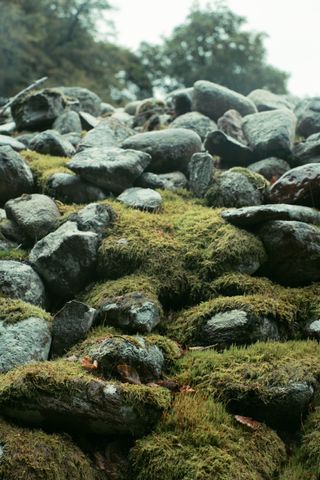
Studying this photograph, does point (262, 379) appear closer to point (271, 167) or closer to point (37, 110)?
point (271, 167)

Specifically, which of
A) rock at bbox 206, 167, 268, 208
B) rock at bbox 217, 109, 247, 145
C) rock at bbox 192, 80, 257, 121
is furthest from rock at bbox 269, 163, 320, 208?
rock at bbox 192, 80, 257, 121

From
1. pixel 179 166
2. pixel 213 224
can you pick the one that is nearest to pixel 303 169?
pixel 213 224

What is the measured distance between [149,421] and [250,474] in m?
0.99

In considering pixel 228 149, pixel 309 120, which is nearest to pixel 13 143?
pixel 228 149

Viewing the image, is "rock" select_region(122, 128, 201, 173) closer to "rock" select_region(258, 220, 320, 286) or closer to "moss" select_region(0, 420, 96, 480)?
"rock" select_region(258, 220, 320, 286)

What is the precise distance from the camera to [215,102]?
1374 centimetres

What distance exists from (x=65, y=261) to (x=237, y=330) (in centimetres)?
261

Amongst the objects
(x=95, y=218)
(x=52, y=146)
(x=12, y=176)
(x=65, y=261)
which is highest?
(x=52, y=146)

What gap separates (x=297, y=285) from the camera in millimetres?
7543

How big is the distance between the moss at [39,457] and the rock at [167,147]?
22.2ft

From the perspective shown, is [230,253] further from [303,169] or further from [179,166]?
[179,166]

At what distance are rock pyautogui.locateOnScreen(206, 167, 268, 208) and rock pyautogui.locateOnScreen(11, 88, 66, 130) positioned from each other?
18.0ft

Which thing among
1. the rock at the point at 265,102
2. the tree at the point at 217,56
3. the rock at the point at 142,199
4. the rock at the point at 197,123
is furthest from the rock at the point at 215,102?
the tree at the point at 217,56

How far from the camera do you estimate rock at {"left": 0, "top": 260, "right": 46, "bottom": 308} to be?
23.2ft
